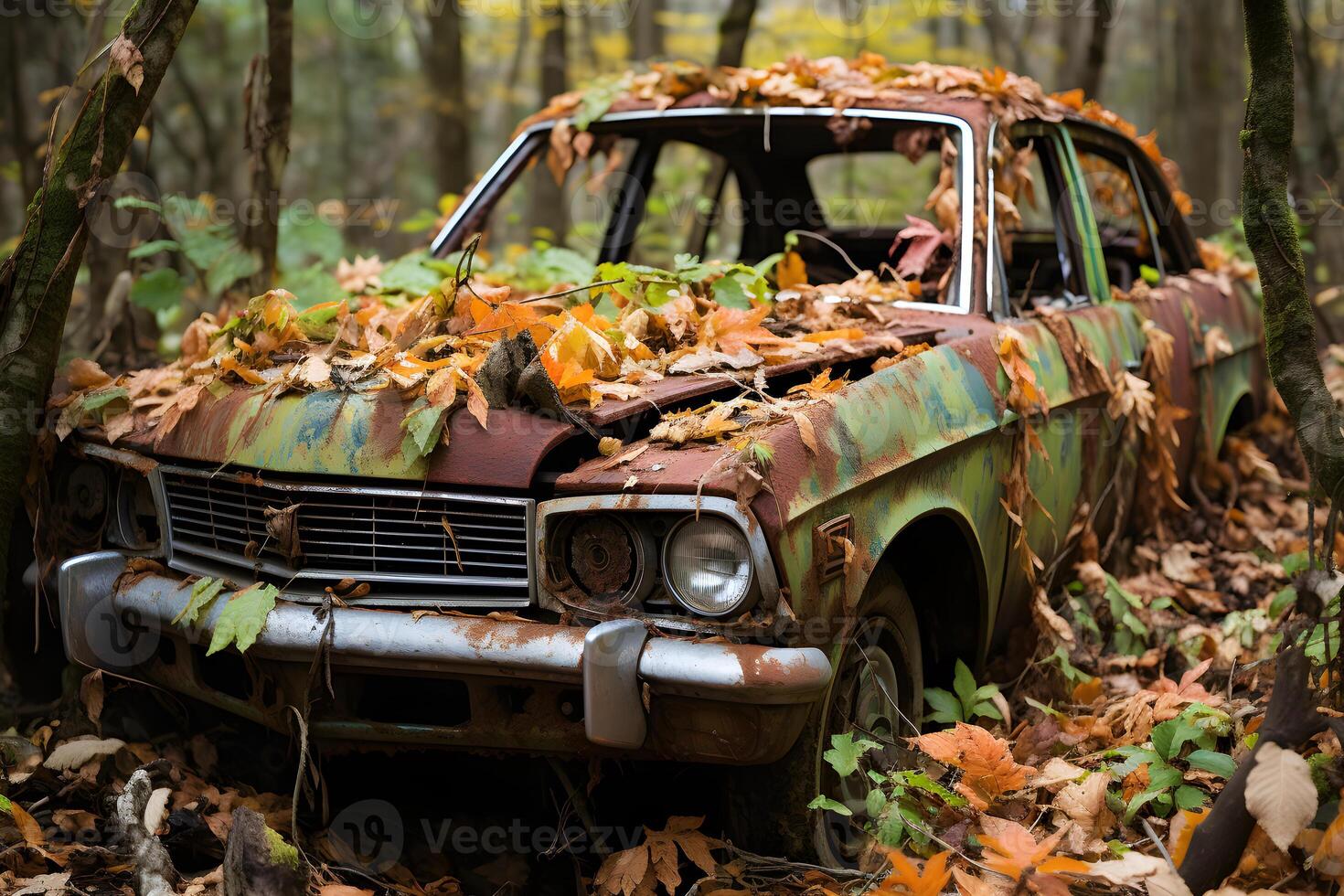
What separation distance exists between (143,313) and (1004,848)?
5848mm

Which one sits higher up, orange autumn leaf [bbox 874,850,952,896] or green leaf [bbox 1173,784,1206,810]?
orange autumn leaf [bbox 874,850,952,896]

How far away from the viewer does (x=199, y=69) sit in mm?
20094

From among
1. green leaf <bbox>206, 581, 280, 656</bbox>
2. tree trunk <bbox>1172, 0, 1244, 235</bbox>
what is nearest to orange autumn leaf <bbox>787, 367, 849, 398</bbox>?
green leaf <bbox>206, 581, 280, 656</bbox>

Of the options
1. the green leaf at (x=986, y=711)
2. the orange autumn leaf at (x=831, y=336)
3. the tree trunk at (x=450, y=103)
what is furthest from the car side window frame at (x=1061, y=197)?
the tree trunk at (x=450, y=103)

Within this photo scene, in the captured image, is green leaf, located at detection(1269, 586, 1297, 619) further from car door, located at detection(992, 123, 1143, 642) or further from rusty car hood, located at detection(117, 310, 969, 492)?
rusty car hood, located at detection(117, 310, 969, 492)

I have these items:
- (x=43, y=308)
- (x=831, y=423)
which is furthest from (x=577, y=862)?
(x=43, y=308)

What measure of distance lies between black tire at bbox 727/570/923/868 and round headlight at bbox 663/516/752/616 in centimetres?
33

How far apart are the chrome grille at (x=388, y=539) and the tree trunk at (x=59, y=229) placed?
762 millimetres

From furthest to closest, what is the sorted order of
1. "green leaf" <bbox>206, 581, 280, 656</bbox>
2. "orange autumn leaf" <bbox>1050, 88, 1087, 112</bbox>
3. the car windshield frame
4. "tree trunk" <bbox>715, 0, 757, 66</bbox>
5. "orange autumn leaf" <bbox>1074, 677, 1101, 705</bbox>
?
"tree trunk" <bbox>715, 0, 757, 66</bbox>
"orange autumn leaf" <bbox>1050, 88, 1087, 112</bbox>
the car windshield frame
"orange autumn leaf" <bbox>1074, 677, 1101, 705</bbox>
"green leaf" <bbox>206, 581, 280, 656</bbox>

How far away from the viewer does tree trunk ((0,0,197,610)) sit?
130 inches

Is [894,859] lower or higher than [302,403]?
lower

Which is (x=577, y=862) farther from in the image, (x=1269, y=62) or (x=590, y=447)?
(x=1269, y=62)

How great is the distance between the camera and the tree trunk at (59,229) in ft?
10.8

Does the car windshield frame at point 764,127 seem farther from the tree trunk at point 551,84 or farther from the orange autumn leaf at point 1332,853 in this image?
the tree trunk at point 551,84
